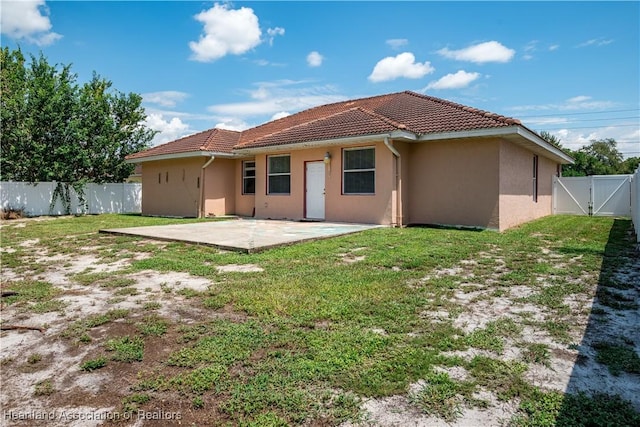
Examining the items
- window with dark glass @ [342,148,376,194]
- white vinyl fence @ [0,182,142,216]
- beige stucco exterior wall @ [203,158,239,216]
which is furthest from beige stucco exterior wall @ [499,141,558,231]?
white vinyl fence @ [0,182,142,216]

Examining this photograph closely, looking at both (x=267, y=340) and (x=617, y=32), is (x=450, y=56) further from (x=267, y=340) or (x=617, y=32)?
(x=267, y=340)

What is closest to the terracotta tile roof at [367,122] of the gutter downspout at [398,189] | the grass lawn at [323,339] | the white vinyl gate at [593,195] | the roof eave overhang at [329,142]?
the roof eave overhang at [329,142]

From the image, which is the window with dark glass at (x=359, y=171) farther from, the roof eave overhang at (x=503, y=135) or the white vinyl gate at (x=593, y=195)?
the white vinyl gate at (x=593, y=195)

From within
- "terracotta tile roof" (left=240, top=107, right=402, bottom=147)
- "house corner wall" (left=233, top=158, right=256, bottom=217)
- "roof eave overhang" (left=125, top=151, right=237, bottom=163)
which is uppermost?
"terracotta tile roof" (left=240, top=107, right=402, bottom=147)

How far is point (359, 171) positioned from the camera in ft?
40.7

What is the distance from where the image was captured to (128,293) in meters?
4.86

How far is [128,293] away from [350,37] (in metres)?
11.3

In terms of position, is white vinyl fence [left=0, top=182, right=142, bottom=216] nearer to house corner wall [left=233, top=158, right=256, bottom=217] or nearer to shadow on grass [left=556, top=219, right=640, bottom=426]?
house corner wall [left=233, top=158, right=256, bottom=217]

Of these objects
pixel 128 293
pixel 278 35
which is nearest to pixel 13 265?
pixel 128 293

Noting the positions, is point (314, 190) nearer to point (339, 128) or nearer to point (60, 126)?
point (339, 128)

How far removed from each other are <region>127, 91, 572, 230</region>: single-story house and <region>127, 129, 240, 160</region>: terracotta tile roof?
0.14 m

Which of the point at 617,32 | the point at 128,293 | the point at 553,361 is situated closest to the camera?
the point at 553,361

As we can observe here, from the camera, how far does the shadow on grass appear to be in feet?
7.41

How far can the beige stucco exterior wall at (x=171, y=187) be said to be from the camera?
1714 centimetres
